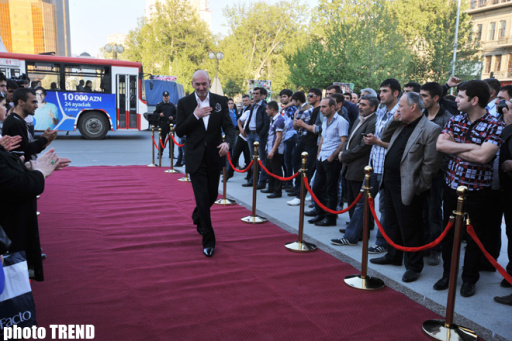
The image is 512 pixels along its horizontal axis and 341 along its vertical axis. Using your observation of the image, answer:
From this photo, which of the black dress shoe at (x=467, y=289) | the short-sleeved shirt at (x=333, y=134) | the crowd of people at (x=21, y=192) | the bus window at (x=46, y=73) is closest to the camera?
the crowd of people at (x=21, y=192)

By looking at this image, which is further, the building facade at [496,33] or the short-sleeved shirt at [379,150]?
the building facade at [496,33]

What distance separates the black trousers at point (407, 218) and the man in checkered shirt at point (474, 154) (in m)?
0.34

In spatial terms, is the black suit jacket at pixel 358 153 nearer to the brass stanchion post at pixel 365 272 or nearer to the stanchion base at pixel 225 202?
the brass stanchion post at pixel 365 272

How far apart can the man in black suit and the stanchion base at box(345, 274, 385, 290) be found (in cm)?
166

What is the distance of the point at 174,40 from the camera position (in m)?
47.8

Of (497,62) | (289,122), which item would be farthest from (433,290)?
(497,62)

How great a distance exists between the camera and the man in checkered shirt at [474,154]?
379 cm

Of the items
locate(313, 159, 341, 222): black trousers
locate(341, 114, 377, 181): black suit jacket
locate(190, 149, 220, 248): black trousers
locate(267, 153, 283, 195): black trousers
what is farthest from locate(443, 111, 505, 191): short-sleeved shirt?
locate(267, 153, 283, 195): black trousers

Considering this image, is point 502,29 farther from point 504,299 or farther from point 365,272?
point 365,272

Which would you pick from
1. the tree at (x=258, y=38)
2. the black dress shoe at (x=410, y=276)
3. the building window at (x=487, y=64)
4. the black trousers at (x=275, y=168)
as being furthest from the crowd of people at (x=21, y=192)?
the building window at (x=487, y=64)

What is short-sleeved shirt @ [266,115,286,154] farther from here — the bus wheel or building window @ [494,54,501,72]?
building window @ [494,54,501,72]

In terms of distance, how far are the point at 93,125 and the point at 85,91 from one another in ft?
4.82

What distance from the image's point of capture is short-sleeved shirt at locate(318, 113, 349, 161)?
613 centimetres

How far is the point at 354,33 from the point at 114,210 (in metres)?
24.7
